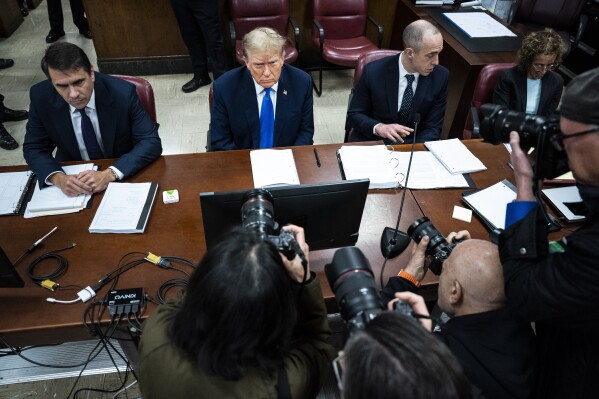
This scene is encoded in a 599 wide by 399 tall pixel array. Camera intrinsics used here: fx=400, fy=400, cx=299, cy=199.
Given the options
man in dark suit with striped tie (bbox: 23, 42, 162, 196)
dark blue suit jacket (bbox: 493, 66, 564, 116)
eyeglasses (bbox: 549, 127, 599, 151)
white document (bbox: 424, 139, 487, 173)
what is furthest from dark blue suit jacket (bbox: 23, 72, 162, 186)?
dark blue suit jacket (bbox: 493, 66, 564, 116)

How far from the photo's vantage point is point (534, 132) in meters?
1.25

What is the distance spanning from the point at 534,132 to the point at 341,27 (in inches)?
130

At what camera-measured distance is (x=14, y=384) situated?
193cm

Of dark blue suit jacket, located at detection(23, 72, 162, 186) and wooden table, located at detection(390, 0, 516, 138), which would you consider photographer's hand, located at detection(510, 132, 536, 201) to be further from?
wooden table, located at detection(390, 0, 516, 138)

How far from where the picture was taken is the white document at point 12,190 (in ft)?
5.68

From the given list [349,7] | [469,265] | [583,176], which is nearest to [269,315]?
[469,265]

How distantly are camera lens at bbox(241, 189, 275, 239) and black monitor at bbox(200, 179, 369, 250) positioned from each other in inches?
1.7

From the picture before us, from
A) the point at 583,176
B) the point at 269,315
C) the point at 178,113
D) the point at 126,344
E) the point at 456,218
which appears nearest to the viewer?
the point at 269,315

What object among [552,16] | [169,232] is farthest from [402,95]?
[552,16]

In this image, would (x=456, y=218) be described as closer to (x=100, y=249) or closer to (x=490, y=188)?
(x=490, y=188)

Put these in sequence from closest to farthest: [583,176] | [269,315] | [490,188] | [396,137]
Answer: [269,315]
[583,176]
[490,188]
[396,137]

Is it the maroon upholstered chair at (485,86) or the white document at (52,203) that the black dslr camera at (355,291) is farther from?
the maroon upholstered chair at (485,86)

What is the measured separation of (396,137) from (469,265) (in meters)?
1.21

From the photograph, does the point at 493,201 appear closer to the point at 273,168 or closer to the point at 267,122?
the point at 273,168
